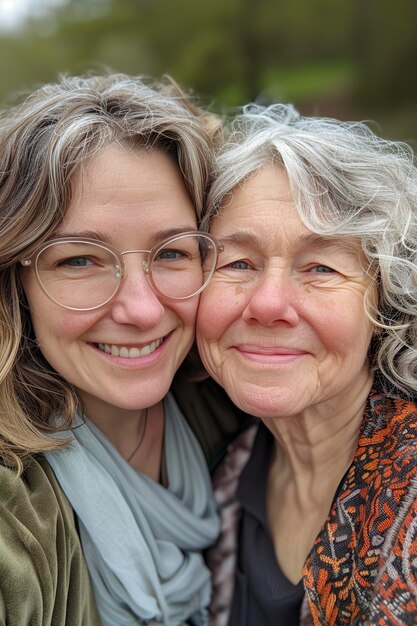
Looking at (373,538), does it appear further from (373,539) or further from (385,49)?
(385,49)

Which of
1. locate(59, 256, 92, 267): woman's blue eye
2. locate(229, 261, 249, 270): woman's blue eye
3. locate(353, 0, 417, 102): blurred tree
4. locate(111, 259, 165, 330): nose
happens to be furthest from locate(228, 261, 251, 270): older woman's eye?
locate(353, 0, 417, 102): blurred tree

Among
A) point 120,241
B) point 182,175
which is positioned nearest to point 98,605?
point 120,241

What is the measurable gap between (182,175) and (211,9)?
27.4 ft

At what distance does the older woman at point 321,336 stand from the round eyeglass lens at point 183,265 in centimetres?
5

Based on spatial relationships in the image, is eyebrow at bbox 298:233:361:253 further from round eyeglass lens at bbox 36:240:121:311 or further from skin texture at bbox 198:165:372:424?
round eyeglass lens at bbox 36:240:121:311

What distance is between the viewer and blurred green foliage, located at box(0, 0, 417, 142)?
9.08 meters

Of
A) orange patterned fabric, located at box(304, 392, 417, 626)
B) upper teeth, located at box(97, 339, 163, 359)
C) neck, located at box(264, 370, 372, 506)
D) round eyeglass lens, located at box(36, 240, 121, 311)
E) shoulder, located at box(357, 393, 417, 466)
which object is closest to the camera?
orange patterned fabric, located at box(304, 392, 417, 626)

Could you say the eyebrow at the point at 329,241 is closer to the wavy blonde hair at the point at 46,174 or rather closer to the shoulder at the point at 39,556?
the wavy blonde hair at the point at 46,174

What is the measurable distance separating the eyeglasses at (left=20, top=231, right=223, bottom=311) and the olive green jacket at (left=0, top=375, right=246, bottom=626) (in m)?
0.47

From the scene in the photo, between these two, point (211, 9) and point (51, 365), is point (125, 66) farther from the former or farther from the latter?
point (51, 365)

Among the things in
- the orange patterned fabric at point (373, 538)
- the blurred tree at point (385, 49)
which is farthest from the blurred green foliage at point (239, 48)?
the orange patterned fabric at point (373, 538)

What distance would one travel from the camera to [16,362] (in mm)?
1839

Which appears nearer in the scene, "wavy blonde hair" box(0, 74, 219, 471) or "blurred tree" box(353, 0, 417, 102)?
"wavy blonde hair" box(0, 74, 219, 471)

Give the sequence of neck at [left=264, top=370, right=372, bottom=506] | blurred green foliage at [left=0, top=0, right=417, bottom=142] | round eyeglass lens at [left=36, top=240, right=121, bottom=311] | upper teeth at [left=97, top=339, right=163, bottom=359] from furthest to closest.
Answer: blurred green foliage at [left=0, top=0, right=417, bottom=142] < neck at [left=264, top=370, right=372, bottom=506] < upper teeth at [left=97, top=339, right=163, bottom=359] < round eyeglass lens at [left=36, top=240, right=121, bottom=311]
